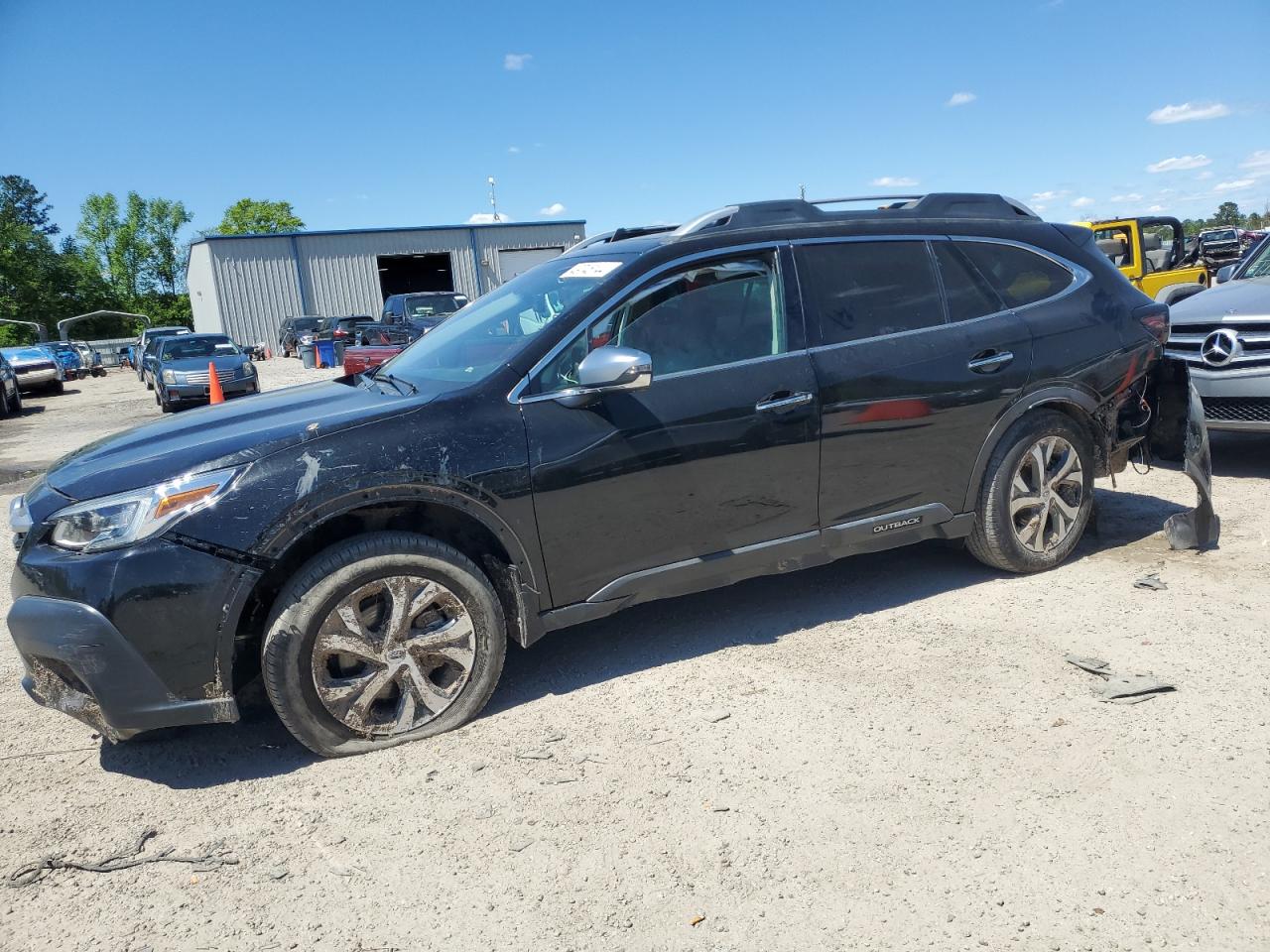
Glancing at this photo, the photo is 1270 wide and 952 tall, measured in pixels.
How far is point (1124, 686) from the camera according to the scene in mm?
3543

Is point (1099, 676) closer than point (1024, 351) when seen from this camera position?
Yes

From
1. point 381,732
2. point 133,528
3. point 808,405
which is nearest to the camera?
point 133,528

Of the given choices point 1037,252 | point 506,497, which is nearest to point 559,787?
point 506,497

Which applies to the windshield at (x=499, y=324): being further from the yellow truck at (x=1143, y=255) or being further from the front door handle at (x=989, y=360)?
the yellow truck at (x=1143, y=255)

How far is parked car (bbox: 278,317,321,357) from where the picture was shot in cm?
3659

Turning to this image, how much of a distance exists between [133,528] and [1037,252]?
172 inches

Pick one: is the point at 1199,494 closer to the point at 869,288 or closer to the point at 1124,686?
the point at 1124,686

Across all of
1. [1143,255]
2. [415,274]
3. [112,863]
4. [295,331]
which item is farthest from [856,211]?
[415,274]

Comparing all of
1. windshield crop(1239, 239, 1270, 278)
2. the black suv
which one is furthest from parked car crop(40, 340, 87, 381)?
windshield crop(1239, 239, 1270, 278)

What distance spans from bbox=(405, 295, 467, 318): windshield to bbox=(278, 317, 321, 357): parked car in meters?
18.8

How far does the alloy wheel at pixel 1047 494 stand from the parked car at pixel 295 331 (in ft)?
115

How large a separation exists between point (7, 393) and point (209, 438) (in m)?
22.1

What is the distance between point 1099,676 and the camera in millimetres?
3652

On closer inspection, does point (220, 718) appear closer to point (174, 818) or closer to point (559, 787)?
point (174, 818)
